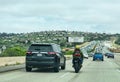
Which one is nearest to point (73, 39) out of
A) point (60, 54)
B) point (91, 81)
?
point (60, 54)

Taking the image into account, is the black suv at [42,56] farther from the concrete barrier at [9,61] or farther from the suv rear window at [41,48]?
the concrete barrier at [9,61]

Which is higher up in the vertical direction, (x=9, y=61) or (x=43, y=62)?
(x=43, y=62)

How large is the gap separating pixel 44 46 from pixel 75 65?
2812mm

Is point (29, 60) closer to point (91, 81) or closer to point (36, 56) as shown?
point (36, 56)

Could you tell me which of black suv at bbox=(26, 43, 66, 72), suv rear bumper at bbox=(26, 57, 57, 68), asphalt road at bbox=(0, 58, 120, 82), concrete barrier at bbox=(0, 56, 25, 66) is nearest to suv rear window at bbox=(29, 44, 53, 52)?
black suv at bbox=(26, 43, 66, 72)

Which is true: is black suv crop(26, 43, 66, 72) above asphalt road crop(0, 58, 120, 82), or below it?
above

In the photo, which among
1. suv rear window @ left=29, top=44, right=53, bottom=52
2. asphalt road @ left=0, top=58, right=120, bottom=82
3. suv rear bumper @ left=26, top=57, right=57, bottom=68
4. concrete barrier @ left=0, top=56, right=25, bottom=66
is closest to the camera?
asphalt road @ left=0, top=58, right=120, bottom=82

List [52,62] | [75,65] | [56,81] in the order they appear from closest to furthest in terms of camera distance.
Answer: [56,81], [52,62], [75,65]

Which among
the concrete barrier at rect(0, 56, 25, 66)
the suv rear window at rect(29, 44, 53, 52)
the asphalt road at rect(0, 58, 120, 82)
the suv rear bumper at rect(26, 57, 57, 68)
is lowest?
the concrete barrier at rect(0, 56, 25, 66)

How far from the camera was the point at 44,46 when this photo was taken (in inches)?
1161

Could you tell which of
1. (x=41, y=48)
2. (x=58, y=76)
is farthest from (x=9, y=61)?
(x=58, y=76)

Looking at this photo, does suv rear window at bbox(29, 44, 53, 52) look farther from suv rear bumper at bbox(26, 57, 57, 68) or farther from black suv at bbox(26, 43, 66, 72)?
suv rear bumper at bbox(26, 57, 57, 68)

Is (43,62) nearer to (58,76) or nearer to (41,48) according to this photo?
(41,48)

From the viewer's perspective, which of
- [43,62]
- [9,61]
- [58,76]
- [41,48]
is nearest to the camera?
[58,76]
